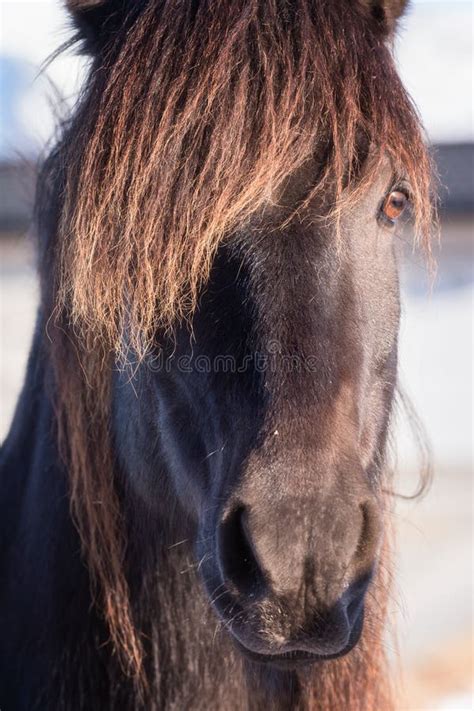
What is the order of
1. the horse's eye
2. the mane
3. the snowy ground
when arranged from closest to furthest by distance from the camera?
the mane → the horse's eye → the snowy ground

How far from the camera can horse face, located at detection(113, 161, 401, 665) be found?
1307 millimetres

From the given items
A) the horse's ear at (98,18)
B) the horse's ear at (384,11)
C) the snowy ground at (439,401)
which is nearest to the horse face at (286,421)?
the horse's ear at (384,11)

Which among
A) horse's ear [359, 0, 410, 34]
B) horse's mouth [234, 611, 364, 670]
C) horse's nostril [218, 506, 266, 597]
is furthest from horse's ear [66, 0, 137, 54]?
horse's mouth [234, 611, 364, 670]

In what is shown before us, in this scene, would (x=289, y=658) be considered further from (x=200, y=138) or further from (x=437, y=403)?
(x=437, y=403)

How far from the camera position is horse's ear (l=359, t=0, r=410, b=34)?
183cm

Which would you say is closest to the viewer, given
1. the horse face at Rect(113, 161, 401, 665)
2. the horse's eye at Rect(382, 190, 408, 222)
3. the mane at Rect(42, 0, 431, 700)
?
the horse face at Rect(113, 161, 401, 665)

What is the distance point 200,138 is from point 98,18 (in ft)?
1.76

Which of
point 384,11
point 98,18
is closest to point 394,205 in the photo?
point 384,11

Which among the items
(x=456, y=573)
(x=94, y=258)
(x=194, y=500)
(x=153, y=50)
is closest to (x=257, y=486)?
(x=194, y=500)

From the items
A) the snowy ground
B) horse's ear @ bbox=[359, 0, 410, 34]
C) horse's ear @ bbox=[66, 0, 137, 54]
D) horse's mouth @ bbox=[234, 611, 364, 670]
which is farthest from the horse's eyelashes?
the snowy ground

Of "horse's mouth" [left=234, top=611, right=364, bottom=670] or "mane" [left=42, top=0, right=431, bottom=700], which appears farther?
"mane" [left=42, top=0, right=431, bottom=700]
